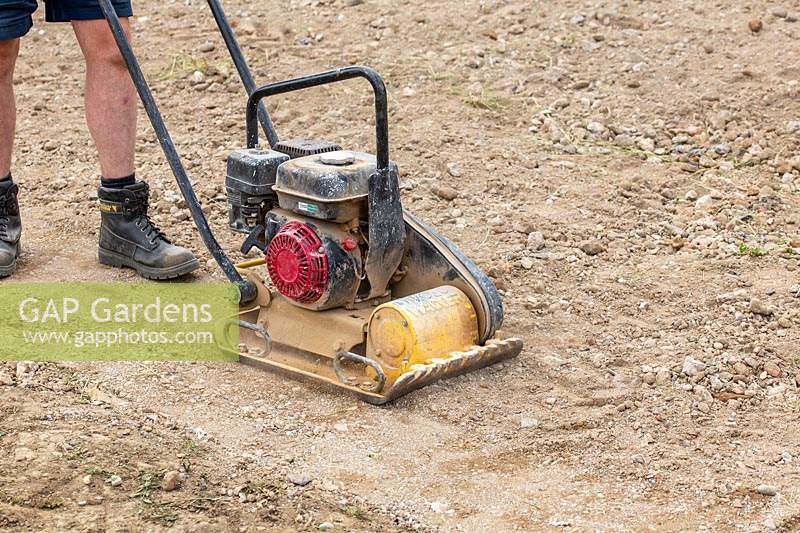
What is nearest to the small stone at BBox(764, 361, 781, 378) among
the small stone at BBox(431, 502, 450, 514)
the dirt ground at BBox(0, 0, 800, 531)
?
the dirt ground at BBox(0, 0, 800, 531)

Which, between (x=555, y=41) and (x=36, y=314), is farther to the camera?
(x=555, y=41)

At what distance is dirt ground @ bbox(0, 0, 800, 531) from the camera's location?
11.3ft

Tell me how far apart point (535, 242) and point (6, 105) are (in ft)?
7.63

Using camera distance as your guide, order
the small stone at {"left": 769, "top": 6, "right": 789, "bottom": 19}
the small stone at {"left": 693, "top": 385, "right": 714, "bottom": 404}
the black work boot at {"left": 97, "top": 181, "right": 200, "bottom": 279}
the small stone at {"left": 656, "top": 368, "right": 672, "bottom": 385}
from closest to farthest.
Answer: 1. the small stone at {"left": 693, "top": 385, "right": 714, "bottom": 404}
2. the small stone at {"left": 656, "top": 368, "right": 672, "bottom": 385}
3. the black work boot at {"left": 97, "top": 181, "right": 200, "bottom": 279}
4. the small stone at {"left": 769, "top": 6, "right": 789, "bottom": 19}

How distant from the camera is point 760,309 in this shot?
4.60 meters

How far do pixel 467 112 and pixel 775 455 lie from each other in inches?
133

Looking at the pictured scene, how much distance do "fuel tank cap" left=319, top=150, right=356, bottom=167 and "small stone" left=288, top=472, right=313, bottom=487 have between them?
1.06m

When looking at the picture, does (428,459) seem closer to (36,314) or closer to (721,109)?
(36,314)

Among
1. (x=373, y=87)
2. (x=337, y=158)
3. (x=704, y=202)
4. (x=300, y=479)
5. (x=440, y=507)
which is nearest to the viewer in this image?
(x=440, y=507)

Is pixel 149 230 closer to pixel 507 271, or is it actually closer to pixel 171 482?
pixel 507 271

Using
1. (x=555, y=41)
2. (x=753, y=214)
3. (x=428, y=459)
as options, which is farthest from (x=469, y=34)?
(x=428, y=459)

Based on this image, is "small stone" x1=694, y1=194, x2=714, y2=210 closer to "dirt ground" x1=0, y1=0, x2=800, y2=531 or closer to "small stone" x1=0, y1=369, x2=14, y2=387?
"dirt ground" x1=0, y1=0, x2=800, y2=531

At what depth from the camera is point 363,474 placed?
11.7 ft

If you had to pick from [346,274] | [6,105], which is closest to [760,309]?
[346,274]
